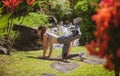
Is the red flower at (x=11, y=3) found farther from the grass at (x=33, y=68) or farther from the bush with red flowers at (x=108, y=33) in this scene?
the bush with red flowers at (x=108, y=33)

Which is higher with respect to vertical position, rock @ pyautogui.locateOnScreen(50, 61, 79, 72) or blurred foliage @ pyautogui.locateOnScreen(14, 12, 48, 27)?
blurred foliage @ pyautogui.locateOnScreen(14, 12, 48, 27)

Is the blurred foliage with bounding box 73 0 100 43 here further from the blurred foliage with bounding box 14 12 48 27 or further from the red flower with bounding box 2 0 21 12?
the red flower with bounding box 2 0 21 12

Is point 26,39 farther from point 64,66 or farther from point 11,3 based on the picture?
point 64,66

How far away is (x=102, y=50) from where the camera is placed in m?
3.34

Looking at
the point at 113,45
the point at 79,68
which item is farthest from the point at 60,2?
the point at 113,45

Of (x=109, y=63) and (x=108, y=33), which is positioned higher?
(x=108, y=33)

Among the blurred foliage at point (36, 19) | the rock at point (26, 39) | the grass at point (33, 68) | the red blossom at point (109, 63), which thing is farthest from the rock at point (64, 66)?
the blurred foliage at point (36, 19)

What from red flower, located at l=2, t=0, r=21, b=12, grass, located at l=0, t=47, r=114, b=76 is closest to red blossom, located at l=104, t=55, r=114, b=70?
grass, located at l=0, t=47, r=114, b=76

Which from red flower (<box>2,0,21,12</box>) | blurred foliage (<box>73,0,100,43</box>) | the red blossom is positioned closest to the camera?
the red blossom

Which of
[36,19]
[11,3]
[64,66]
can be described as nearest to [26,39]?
[36,19]

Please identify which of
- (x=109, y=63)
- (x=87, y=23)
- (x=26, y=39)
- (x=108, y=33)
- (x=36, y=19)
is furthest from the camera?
(x=36, y=19)

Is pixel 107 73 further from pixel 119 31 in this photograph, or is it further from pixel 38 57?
pixel 119 31

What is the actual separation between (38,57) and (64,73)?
5.44 ft

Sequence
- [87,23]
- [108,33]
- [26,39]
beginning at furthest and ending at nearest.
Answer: [87,23], [26,39], [108,33]
